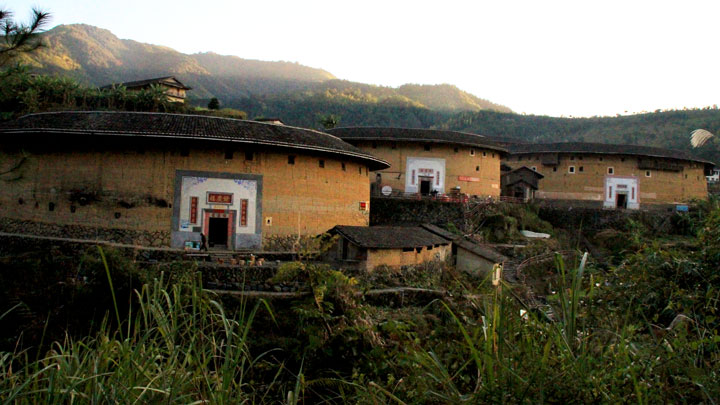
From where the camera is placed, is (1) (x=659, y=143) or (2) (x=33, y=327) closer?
(2) (x=33, y=327)

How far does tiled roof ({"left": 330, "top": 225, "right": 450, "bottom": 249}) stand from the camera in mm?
16359

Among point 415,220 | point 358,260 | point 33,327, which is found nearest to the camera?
point 33,327

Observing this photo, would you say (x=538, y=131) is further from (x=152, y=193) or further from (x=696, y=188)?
(x=152, y=193)

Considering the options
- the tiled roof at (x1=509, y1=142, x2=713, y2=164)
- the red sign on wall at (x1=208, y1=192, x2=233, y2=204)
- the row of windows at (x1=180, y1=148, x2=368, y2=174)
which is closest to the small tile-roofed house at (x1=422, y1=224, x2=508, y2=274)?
the row of windows at (x1=180, y1=148, x2=368, y2=174)

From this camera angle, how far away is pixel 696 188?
35188 millimetres

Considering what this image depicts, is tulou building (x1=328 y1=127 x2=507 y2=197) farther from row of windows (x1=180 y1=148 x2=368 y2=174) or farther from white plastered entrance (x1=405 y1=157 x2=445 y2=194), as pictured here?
row of windows (x1=180 y1=148 x2=368 y2=174)

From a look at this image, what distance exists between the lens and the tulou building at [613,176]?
33.3m

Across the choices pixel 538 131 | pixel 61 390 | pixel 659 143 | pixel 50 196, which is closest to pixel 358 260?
pixel 50 196

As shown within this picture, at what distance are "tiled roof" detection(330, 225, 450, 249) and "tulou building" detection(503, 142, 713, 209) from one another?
16638 mm

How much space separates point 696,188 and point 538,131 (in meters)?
35.3

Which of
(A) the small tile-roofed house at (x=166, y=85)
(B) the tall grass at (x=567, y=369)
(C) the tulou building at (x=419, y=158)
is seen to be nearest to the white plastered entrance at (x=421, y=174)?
(C) the tulou building at (x=419, y=158)

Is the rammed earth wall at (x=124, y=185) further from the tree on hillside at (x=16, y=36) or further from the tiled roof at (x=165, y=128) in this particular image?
the tree on hillside at (x=16, y=36)

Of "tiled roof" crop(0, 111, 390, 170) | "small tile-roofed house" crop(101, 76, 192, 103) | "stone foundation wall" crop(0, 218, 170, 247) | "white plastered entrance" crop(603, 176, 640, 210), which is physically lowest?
"stone foundation wall" crop(0, 218, 170, 247)

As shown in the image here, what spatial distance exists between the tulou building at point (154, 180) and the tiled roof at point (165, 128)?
0.03 meters
